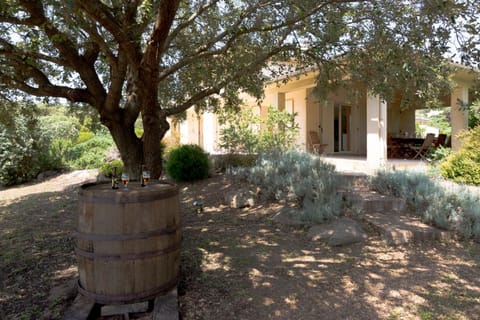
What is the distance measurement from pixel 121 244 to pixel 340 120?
1412cm

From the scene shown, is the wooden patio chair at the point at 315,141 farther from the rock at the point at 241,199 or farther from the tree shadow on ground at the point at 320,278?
the tree shadow on ground at the point at 320,278

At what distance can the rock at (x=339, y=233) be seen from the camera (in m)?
4.66

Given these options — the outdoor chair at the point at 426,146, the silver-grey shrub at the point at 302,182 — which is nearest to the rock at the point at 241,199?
the silver-grey shrub at the point at 302,182

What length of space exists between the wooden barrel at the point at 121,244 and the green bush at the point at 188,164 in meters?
6.11

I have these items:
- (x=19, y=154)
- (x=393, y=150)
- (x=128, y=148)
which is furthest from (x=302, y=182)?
(x=19, y=154)

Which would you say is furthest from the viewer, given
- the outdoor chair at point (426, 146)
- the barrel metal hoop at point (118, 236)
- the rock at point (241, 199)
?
the outdoor chair at point (426, 146)

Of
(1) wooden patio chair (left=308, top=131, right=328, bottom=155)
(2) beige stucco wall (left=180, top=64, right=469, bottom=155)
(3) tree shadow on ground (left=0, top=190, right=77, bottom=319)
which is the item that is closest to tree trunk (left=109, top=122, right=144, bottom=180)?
(3) tree shadow on ground (left=0, top=190, right=77, bottom=319)

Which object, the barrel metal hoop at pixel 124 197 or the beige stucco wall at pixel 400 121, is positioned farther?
the beige stucco wall at pixel 400 121

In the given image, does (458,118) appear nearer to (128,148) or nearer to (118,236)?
(128,148)

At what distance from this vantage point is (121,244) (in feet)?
9.41

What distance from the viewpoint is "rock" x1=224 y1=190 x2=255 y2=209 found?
678cm

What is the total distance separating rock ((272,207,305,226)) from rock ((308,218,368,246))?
14.9 inches

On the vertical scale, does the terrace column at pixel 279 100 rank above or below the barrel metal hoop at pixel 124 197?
above

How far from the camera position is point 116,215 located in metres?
2.86
